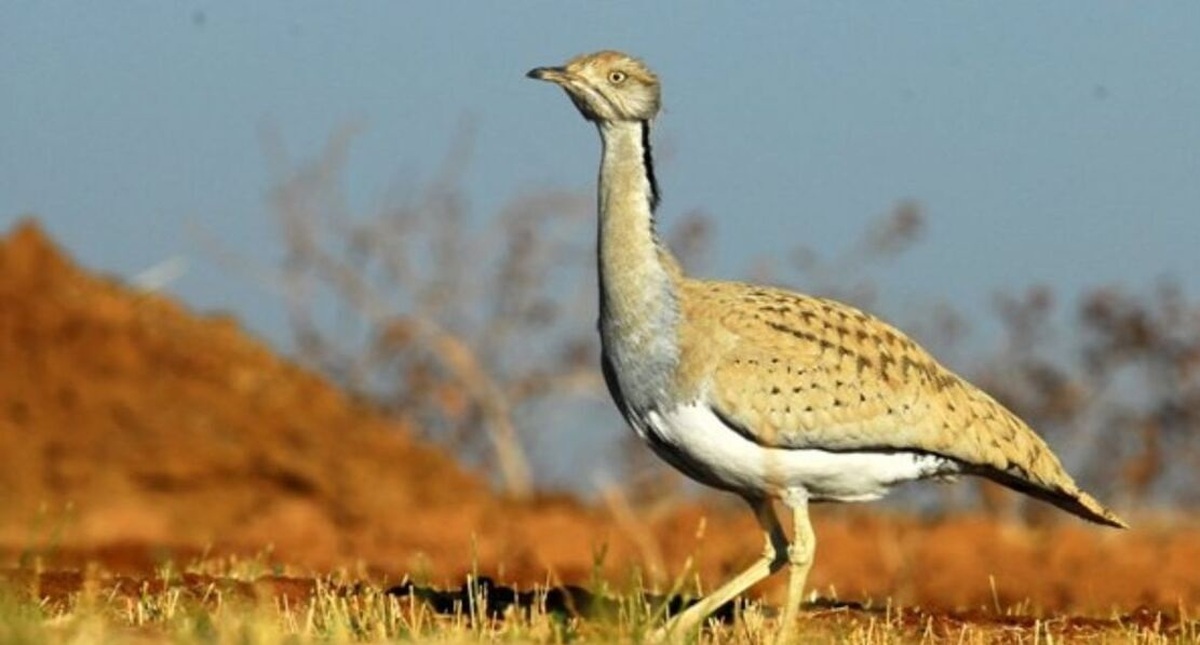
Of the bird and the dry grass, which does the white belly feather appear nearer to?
the bird

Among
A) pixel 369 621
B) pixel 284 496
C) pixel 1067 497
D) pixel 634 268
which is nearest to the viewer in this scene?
pixel 369 621

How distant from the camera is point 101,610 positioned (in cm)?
796

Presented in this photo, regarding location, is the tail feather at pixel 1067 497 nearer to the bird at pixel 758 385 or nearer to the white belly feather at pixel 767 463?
the bird at pixel 758 385

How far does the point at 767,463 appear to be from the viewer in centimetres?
788

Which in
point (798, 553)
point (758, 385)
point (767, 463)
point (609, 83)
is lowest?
point (798, 553)

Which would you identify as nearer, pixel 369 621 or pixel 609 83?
pixel 369 621

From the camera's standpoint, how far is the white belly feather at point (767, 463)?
7805 mm

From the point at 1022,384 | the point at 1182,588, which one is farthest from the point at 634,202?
the point at 1022,384

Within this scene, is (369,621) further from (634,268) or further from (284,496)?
(284,496)

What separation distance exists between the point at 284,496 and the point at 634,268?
1170 cm

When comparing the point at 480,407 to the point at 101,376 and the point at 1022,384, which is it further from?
the point at 1022,384

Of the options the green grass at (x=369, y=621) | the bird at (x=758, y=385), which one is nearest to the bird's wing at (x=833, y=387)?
the bird at (x=758, y=385)

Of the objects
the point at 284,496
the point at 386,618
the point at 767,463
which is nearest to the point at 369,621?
the point at 386,618

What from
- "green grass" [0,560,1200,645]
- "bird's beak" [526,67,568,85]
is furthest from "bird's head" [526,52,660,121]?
"green grass" [0,560,1200,645]
